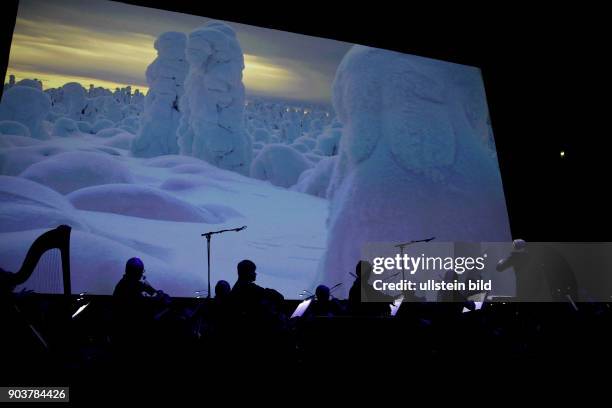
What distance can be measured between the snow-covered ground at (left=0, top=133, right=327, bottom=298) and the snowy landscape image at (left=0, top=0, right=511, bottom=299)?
0.05 feet

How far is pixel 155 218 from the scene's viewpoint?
234 inches

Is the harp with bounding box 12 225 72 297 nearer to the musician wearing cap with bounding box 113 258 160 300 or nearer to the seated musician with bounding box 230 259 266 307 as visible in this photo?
the musician wearing cap with bounding box 113 258 160 300

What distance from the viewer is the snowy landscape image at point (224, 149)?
5660mm

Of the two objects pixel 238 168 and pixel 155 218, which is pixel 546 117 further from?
pixel 155 218

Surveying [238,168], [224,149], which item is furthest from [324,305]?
[224,149]

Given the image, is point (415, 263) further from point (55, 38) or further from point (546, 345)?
point (55, 38)

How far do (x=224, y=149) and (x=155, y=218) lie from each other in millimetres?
1111

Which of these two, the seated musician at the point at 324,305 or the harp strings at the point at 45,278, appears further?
the harp strings at the point at 45,278

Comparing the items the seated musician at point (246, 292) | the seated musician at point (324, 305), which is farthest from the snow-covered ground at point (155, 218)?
the seated musician at point (246, 292)

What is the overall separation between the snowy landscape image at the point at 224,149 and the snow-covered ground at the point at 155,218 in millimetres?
14

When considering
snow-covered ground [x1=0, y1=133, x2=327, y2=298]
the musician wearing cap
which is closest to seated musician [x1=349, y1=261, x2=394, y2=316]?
the musician wearing cap

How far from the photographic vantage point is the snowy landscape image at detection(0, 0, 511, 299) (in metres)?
5.66

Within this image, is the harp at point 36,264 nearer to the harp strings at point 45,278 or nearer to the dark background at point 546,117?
the harp strings at point 45,278

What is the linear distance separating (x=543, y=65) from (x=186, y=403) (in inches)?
274
